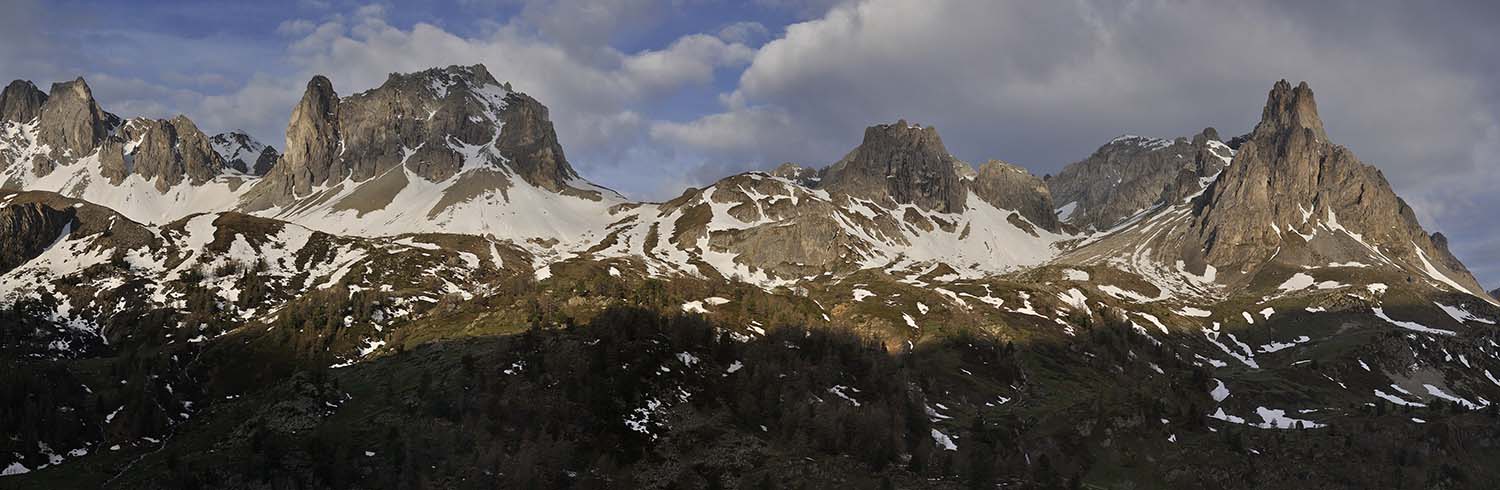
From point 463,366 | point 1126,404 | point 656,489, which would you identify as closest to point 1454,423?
point 1126,404

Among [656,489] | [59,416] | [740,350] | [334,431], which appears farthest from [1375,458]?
[59,416]

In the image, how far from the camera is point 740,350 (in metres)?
162

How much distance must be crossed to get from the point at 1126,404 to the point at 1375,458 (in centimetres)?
3543

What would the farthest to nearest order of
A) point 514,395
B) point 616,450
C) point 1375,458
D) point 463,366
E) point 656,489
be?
point 1375,458
point 463,366
point 514,395
point 616,450
point 656,489

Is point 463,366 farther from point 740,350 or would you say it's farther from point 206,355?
point 206,355

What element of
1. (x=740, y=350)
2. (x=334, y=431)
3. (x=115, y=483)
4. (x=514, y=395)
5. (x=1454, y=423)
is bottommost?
(x=115, y=483)

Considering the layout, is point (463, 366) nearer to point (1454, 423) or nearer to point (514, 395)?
point (514, 395)

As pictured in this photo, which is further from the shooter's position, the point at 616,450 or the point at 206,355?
the point at 206,355

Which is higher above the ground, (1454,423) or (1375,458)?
(1454,423)

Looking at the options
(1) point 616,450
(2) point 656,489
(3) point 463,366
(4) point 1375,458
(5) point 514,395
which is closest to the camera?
(2) point 656,489

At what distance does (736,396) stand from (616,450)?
26.2 m

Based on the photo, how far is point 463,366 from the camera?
138 metres

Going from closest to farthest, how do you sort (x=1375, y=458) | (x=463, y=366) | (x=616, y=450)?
(x=616, y=450) → (x=463, y=366) → (x=1375, y=458)

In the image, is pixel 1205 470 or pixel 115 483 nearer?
pixel 115 483
